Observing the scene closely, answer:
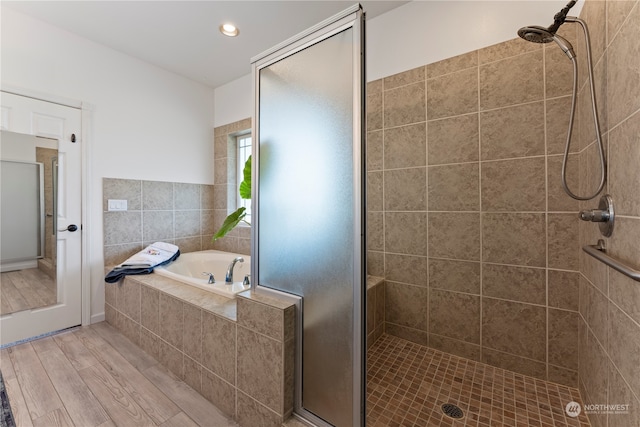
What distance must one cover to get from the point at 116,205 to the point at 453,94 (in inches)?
120

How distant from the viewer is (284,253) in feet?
3.97

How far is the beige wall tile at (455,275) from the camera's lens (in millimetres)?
1705

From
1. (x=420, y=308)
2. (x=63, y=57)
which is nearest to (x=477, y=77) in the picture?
(x=420, y=308)

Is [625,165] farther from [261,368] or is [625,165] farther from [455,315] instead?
[261,368]

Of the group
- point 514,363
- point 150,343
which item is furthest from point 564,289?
point 150,343

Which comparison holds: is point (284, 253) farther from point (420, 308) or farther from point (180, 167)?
point (180, 167)

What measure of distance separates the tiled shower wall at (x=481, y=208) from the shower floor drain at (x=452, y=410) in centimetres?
49

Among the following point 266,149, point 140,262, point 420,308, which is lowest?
point 420,308

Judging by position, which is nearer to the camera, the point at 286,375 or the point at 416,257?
the point at 286,375

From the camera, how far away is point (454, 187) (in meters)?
1.76

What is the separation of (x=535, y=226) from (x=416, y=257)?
0.72 meters

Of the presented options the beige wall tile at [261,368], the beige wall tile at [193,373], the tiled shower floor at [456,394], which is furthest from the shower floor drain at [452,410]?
the beige wall tile at [193,373]

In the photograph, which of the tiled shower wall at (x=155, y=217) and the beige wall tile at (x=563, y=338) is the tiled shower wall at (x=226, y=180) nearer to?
the tiled shower wall at (x=155, y=217)

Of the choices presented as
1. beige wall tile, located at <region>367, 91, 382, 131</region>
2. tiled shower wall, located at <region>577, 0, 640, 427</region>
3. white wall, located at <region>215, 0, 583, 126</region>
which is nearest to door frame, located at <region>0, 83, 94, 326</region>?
white wall, located at <region>215, 0, 583, 126</region>
